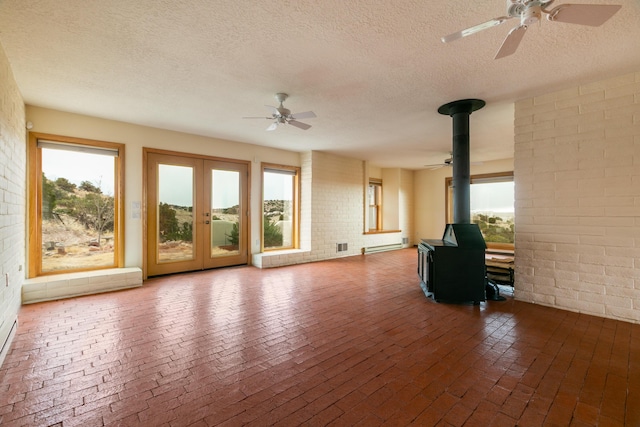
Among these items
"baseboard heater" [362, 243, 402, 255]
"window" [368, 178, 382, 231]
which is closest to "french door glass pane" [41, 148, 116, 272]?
"baseboard heater" [362, 243, 402, 255]

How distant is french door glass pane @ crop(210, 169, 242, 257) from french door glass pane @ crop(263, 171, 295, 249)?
0.68 m

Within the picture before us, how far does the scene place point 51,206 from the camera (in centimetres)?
415

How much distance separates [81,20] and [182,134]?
3.16m

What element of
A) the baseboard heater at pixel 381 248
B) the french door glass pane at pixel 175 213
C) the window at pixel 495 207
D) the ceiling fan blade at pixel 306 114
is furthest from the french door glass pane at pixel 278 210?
the window at pixel 495 207

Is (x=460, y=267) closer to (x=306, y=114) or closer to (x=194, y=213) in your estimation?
(x=306, y=114)

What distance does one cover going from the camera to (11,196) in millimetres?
3020

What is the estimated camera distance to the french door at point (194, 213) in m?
5.07

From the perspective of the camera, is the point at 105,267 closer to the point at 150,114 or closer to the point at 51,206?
the point at 51,206

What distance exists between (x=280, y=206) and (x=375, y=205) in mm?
3986

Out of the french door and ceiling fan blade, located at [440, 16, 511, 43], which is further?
the french door

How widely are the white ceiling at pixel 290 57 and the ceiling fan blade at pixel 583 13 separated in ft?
1.32

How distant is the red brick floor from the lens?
1702 mm

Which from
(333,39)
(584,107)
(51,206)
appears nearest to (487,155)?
(584,107)

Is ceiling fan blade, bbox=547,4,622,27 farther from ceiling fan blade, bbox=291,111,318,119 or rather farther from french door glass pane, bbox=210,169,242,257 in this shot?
french door glass pane, bbox=210,169,242,257
